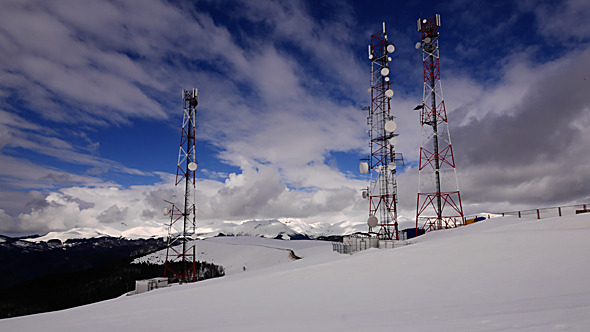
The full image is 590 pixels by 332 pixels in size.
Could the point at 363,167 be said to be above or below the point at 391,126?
below

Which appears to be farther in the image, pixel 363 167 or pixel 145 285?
pixel 363 167

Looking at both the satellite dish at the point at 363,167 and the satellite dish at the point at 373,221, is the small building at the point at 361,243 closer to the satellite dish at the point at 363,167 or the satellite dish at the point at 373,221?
the satellite dish at the point at 373,221

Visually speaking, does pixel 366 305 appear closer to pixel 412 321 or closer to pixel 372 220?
pixel 412 321

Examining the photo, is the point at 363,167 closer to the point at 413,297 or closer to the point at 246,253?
the point at 413,297

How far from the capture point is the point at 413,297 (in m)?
9.59

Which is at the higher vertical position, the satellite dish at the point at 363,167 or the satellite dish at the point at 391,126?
the satellite dish at the point at 391,126

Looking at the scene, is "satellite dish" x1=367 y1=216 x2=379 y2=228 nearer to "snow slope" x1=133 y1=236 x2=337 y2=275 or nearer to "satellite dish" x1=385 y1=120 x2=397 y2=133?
"satellite dish" x1=385 y1=120 x2=397 y2=133

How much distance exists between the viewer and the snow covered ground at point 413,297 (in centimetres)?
691

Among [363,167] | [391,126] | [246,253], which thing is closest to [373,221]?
[363,167]

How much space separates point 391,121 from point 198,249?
82158 mm

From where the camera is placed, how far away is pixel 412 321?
711 centimetres

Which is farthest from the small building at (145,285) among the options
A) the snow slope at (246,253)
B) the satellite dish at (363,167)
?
the satellite dish at (363,167)

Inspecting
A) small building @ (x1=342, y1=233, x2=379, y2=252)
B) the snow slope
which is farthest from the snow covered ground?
the snow slope

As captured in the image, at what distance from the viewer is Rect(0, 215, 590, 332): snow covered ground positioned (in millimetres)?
6910
